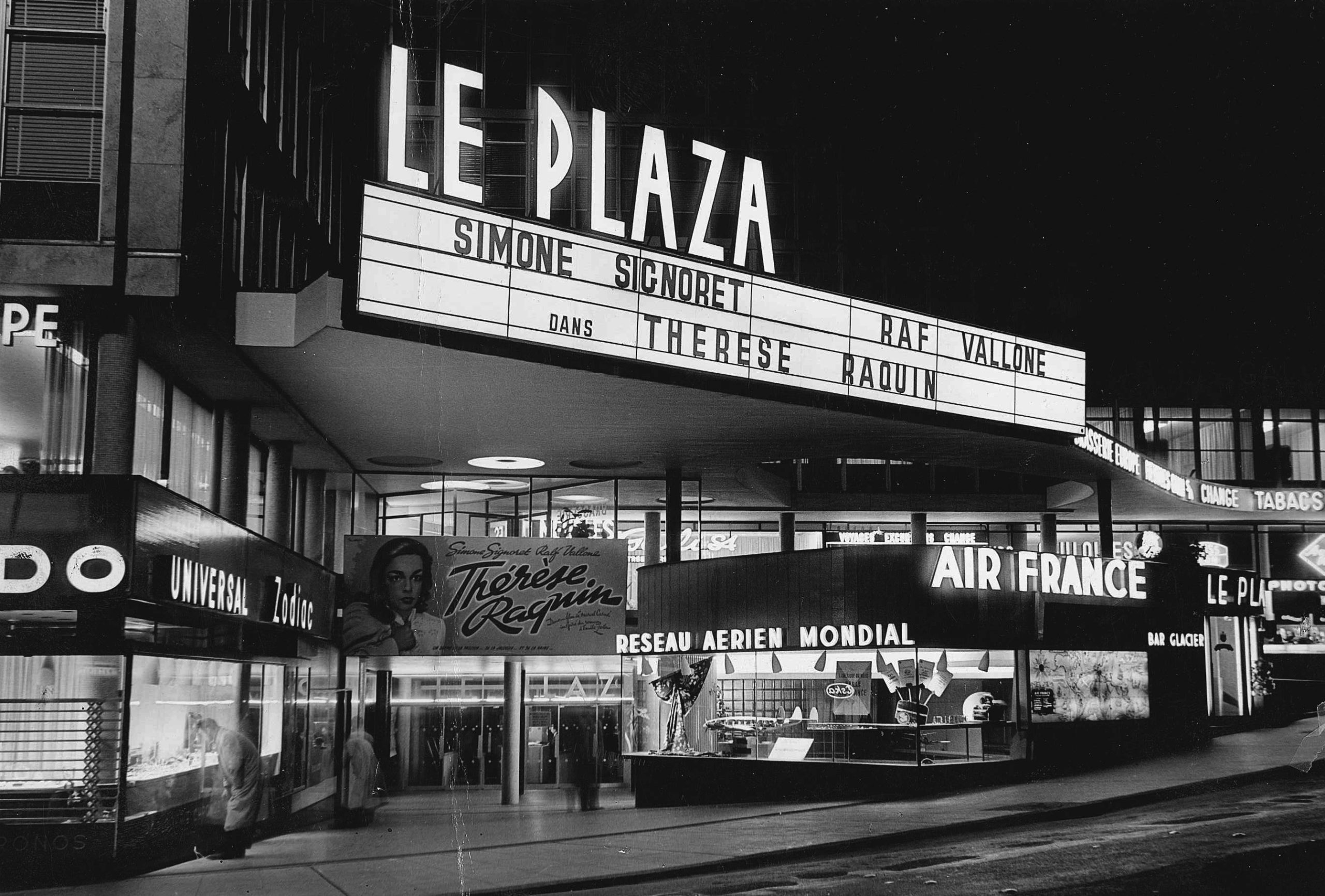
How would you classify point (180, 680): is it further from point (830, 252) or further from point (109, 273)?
point (830, 252)

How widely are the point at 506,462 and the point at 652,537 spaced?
6289 mm

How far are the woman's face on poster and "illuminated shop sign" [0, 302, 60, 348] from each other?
12049mm

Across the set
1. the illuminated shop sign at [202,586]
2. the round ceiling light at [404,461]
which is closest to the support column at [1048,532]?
the round ceiling light at [404,461]

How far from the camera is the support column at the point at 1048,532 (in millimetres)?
37969

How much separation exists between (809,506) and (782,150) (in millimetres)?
12219

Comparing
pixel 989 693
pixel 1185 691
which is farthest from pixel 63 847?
pixel 1185 691

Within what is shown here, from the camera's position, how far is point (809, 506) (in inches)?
1483

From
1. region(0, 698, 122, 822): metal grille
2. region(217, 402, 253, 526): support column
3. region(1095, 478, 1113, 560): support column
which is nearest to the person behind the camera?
region(0, 698, 122, 822): metal grille

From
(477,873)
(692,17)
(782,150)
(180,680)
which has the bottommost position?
(477,873)

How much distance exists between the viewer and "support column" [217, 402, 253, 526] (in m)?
21.0

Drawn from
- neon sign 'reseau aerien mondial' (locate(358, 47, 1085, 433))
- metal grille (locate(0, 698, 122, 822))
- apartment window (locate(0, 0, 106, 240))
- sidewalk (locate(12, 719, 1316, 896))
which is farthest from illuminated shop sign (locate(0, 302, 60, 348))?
sidewalk (locate(12, 719, 1316, 896))

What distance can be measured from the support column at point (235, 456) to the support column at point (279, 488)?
3.12m

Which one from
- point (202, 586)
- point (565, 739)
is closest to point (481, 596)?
point (565, 739)

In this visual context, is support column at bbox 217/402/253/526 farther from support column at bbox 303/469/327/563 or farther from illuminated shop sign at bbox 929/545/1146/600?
illuminated shop sign at bbox 929/545/1146/600
